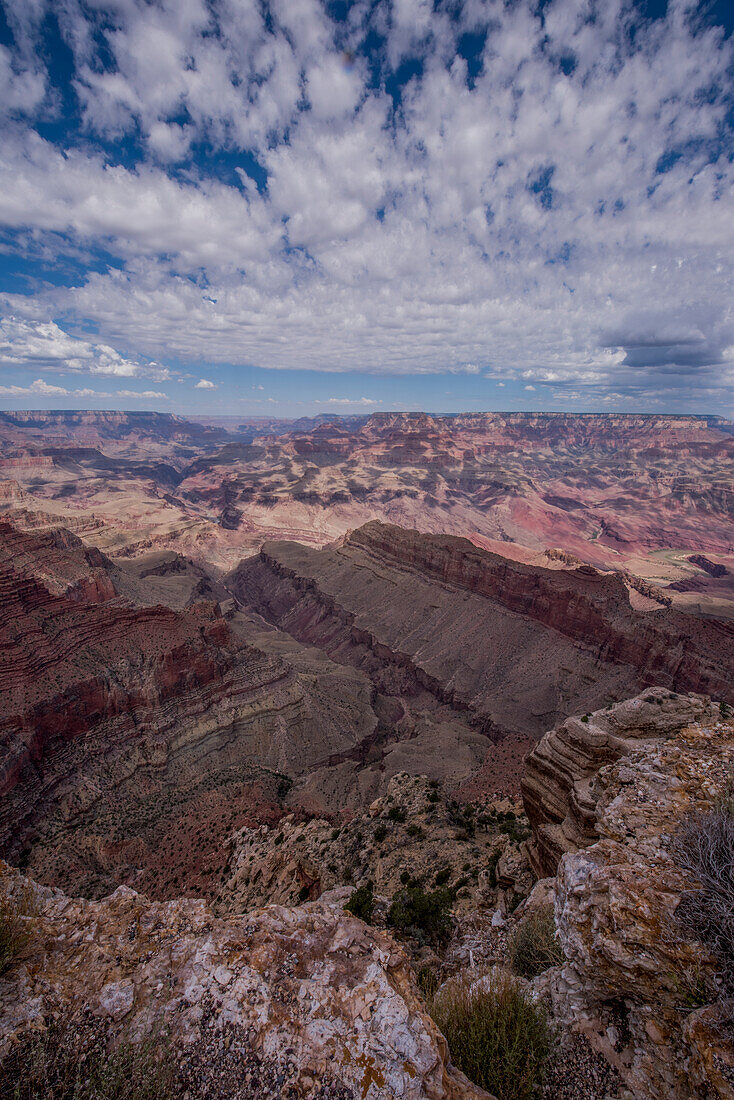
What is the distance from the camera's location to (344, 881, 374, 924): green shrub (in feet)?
49.8

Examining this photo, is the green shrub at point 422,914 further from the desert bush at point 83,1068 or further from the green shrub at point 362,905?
the desert bush at point 83,1068

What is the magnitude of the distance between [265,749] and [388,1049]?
38.1 metres

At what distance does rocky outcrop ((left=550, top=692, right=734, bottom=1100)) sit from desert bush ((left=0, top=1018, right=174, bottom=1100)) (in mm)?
6192

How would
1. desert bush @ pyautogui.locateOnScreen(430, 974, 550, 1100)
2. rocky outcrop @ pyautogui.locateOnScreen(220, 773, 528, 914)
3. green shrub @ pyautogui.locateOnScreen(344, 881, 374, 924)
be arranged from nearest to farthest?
desert bush @ pyautogui.locateOnScreen(430, 974, 550, 1100) < green shrub @ pyautogui.locateOnScreen(344, 881, 374, 924) < rocky outcrop @ pyautogui.locateOnScreen(220, 773, 528, 914)

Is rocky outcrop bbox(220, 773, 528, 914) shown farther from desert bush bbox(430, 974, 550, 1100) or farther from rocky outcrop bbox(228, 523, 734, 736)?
rocky outcrop bbox(228, 523, 734, 736)

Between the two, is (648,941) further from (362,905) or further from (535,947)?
(362,905)

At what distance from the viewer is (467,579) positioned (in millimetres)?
66562

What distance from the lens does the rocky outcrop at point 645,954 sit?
18.2ft

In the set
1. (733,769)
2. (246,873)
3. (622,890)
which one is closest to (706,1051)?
(622,890)

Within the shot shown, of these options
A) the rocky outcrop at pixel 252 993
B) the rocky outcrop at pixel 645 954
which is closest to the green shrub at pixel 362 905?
the rocky outcrop at pixel 252 993

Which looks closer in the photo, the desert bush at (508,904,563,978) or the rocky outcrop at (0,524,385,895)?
the desert bush at (508,904,563,978)

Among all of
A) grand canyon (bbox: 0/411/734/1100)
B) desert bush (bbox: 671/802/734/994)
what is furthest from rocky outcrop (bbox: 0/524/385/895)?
desert bush (bbox: 671/802/734/994)

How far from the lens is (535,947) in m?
9.62

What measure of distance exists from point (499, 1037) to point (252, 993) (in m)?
3.88
